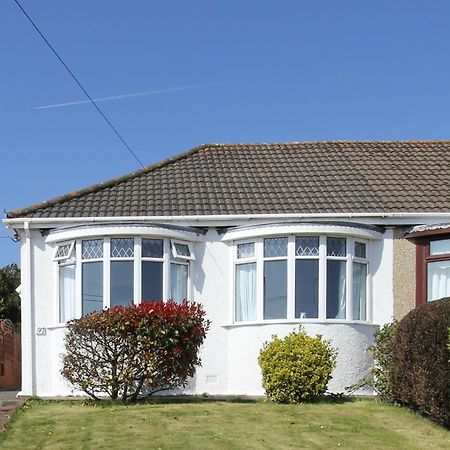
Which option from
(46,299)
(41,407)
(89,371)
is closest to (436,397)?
(89,371)

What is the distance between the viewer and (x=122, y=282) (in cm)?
1747

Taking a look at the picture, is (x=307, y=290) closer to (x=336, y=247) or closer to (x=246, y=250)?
(x=336, y=247)

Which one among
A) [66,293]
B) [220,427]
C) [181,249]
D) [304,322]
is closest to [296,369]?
[304,322]

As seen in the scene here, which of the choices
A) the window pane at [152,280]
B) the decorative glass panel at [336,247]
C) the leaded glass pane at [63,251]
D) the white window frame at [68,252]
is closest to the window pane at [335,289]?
the decorative glass panel at [336,247]

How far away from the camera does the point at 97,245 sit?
1755 cm

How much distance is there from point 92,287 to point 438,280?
7.03m

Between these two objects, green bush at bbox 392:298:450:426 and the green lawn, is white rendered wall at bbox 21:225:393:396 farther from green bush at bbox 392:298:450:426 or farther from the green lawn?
green bush at bbox 392:298:450:426

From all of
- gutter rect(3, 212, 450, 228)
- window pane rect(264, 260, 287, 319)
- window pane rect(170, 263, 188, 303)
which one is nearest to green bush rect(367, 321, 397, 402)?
window pane rect(264, 260, 287, 319)

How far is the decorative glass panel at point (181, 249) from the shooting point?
58.5 feet

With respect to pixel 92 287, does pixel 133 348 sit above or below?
below

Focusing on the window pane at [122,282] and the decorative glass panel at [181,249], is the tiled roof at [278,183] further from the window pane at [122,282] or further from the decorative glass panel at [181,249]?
the window pane at [122,282]

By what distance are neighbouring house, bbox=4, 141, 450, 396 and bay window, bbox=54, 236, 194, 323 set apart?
0.02m

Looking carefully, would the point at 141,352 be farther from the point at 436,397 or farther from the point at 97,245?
the point at 436,397

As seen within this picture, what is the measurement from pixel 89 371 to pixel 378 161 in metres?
9.58
